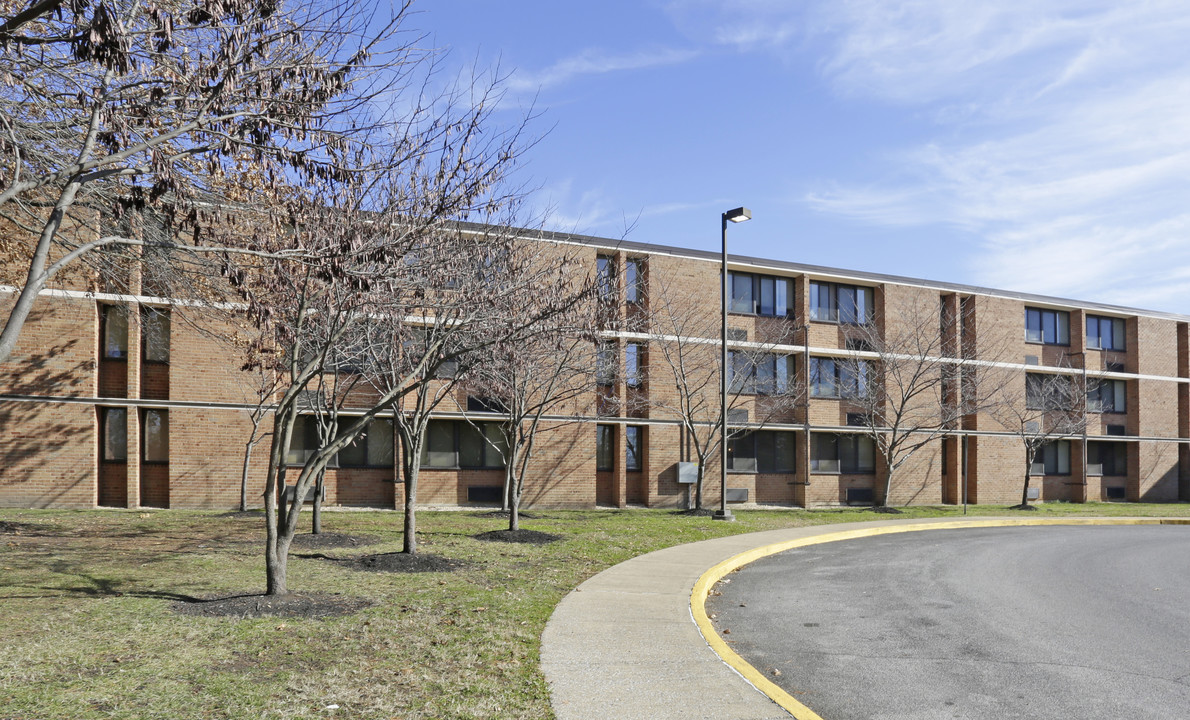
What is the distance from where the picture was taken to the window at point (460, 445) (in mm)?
28422

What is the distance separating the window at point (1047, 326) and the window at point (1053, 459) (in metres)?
4.61

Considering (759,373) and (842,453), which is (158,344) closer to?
(759,373)

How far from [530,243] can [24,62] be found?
27.7 ft

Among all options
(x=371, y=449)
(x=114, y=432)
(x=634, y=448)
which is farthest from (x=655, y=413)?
(x=114, y=432)

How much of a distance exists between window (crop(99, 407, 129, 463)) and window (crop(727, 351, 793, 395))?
18.2 meters

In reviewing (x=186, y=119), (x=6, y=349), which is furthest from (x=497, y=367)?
(x=6, y=349)

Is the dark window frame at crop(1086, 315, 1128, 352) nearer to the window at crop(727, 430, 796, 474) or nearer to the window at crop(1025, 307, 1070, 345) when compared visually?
the window at crop(1025, 307, 1070, 345)

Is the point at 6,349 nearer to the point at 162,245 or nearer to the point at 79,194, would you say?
the point at 162,245

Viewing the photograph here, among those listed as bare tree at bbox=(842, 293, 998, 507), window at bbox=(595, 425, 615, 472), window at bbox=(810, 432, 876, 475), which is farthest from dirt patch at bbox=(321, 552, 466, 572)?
window at bbox=(810, 432, 876, 475)

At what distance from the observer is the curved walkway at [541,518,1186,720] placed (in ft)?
20.0

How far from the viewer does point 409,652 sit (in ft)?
24.6

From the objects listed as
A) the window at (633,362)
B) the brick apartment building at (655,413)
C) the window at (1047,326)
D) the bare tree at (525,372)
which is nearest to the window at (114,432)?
the brick apartment building at (655,413)

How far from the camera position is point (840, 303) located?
115 ft

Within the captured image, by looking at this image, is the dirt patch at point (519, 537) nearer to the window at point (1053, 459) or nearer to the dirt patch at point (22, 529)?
the dirt patch at point (22, 529)
